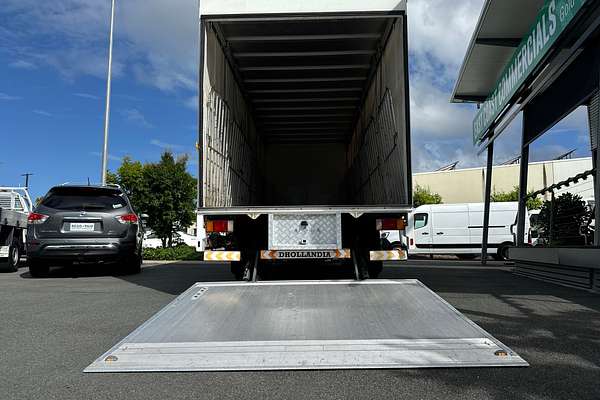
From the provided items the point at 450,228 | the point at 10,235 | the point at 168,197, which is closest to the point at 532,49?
the point at 10,235

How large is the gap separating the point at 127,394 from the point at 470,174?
157ft

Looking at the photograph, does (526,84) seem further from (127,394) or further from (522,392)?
(127,394)

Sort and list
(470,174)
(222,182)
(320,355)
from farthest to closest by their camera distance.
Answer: (470,174) → (222,182) → (320,355)

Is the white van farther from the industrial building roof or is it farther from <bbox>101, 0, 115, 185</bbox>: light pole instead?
<bbox>101, 0, 115, 185</bbox>: light pole

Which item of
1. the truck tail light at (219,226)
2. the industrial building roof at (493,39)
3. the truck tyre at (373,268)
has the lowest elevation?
the truck tyre at (373,268)

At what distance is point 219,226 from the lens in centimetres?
684

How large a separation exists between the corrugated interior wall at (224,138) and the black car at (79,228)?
2.27 meters

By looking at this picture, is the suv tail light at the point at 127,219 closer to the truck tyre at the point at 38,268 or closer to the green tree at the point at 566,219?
the truck tyre at the point at 38,268

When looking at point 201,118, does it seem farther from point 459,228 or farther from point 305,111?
point 459,228

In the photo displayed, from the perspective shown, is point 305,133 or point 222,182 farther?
point 305,133

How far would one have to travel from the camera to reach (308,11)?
22.4 feet

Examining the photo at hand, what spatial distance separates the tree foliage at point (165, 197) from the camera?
21391 millimetres

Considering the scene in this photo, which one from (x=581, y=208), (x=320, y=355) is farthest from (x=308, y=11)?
(x=581, y=208)

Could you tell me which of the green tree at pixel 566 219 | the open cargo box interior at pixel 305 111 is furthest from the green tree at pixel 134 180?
the green tree at pixel 566 219
